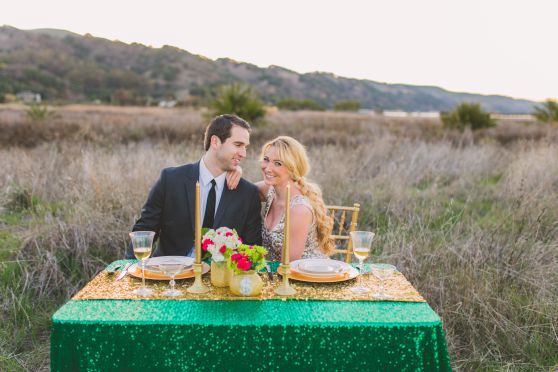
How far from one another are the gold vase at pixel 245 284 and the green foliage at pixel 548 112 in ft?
68.2

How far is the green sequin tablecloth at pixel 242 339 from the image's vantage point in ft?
6.64

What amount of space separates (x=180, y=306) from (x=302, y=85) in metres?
79.5

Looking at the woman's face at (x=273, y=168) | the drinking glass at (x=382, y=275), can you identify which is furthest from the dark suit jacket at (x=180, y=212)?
the drinking glass at (x=382, y=275)

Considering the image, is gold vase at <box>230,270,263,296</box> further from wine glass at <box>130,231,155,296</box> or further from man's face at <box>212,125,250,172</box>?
man's face at <box>212,125,250,172</box>

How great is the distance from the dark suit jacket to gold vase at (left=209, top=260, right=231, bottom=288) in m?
1.17

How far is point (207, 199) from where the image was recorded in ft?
12.1

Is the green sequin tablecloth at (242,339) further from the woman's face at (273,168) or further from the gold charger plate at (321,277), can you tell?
the woman's face at (273,168)

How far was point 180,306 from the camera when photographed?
2.17 m

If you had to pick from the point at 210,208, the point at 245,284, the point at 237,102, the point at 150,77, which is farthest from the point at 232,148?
the point at 150,77

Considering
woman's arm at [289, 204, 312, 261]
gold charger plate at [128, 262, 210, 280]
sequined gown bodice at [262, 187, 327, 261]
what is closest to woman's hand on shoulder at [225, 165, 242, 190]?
sequined gown bodice at [262, 187, 327, 261]

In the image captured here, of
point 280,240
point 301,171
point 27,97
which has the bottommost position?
point 27,97

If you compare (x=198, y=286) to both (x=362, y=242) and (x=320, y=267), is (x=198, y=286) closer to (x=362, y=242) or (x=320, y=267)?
(x=320, y=267)

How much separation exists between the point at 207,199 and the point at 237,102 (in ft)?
39.3

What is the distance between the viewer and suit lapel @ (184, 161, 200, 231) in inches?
141
